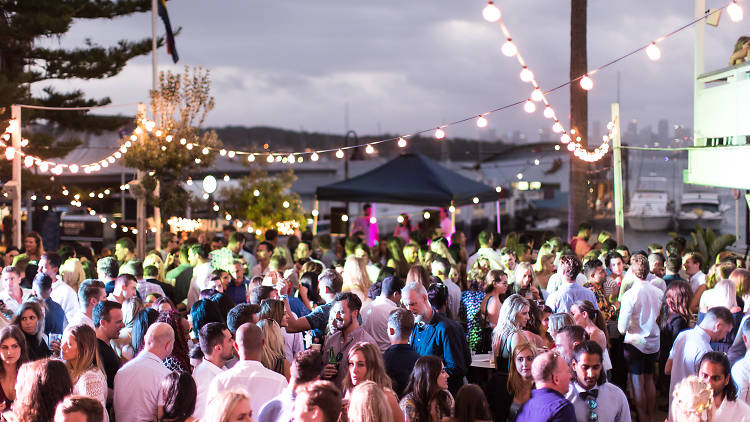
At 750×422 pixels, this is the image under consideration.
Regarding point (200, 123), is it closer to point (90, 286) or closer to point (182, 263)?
point (182, 263)

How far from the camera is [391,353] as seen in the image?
4.88 meters

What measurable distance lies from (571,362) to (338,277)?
6.91 ft

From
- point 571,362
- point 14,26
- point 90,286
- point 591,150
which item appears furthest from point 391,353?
point 14,26

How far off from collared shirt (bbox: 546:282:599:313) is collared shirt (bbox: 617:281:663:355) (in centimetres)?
37

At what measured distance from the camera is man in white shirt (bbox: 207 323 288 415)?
4.20 meters

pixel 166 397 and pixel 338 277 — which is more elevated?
pixel 338 277

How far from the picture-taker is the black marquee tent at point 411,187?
13547mm

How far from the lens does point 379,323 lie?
5.85 m

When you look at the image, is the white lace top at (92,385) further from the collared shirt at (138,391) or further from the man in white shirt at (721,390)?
the man in white shirt at (721,390)

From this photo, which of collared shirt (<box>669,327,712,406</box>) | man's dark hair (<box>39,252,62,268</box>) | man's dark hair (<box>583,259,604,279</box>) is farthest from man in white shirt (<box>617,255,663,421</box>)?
man's dark hair (<box>39,252,62,268</box>)

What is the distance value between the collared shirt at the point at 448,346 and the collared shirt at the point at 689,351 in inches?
58.5

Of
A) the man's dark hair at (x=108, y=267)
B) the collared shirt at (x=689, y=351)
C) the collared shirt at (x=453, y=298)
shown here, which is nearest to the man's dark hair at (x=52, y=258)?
the man's dark hair at (x=108, y=267)

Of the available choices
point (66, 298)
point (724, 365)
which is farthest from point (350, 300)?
point (66, 298)

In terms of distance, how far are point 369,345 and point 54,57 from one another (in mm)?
16182
